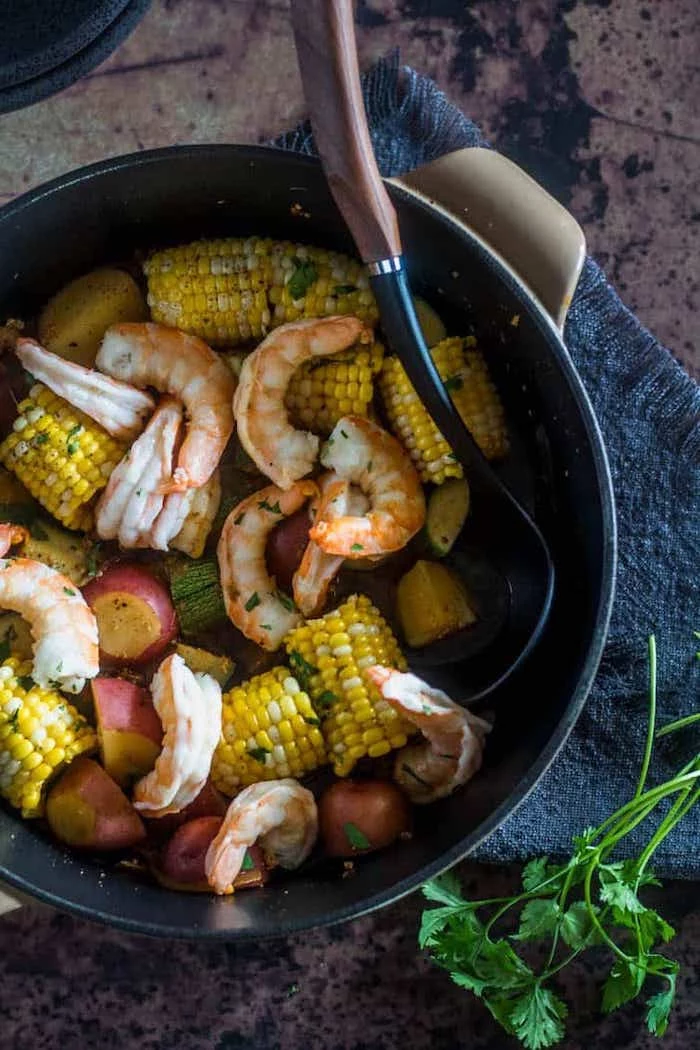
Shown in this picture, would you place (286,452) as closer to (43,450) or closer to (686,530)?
(43,450)

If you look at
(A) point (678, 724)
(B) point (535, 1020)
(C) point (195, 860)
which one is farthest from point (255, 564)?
(B) point (535, 1020)

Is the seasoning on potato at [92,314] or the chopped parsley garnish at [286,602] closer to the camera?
the chopped parsley garnish at [286,602]

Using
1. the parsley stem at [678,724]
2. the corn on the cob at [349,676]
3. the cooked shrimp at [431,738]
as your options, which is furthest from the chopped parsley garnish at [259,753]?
the parsley stem at [678,724]

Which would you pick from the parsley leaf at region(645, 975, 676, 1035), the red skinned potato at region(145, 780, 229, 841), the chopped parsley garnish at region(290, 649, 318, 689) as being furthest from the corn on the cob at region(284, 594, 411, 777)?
the parsley leaf at region(645, 975, 676, 1035)

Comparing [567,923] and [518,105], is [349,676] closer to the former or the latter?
[567,923]

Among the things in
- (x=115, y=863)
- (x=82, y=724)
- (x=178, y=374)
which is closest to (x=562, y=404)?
(x=178, y=374)

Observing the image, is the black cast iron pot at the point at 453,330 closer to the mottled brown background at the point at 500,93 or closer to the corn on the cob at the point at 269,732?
the corn on the cob at the point at 269,732

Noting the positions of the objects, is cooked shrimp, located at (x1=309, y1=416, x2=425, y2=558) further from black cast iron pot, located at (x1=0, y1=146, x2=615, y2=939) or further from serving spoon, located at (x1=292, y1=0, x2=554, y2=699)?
black cast iron pot, located at (x1=0, y1=146, x2=615, y2=939)
